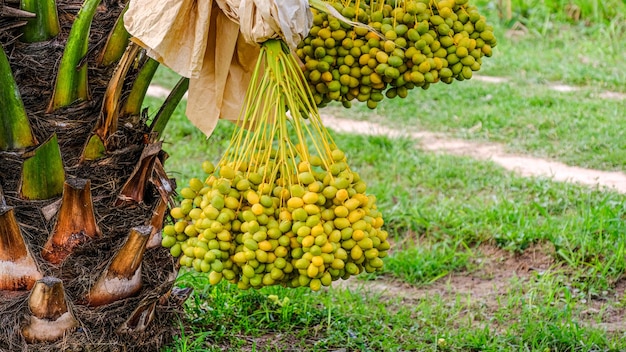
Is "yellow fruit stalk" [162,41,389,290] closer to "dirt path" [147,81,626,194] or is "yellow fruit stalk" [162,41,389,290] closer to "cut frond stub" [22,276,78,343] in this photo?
"cut frond stub" [22,276,78,343]

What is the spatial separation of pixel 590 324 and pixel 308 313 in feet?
3.98

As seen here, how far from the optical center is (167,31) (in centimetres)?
203

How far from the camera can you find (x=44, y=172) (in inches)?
98.1

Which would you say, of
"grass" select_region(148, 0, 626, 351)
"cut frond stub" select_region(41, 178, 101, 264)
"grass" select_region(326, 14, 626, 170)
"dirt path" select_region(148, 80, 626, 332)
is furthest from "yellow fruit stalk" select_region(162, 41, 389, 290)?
"grass" select_region(326, 14, 626, 170)

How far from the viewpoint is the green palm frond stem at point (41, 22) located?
2.52 m

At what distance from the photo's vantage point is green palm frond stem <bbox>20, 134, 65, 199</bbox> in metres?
2.46

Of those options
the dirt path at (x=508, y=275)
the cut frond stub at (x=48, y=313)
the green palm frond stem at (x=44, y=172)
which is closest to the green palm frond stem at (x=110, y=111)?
the green palm frond stem at (x=44, y=172)

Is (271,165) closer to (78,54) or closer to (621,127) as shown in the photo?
(78,54)

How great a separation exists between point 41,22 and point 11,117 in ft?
1.02

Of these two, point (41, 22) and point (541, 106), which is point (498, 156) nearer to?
point (541, 106)

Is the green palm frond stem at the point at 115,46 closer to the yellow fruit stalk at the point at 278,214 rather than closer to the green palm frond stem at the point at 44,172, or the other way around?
the green palm frond stem at the point at 44,172

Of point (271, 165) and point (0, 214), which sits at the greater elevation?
point (271, 165)

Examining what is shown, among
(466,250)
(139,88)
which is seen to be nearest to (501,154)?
(466,250)

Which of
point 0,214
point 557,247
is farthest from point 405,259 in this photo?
point 0,214
